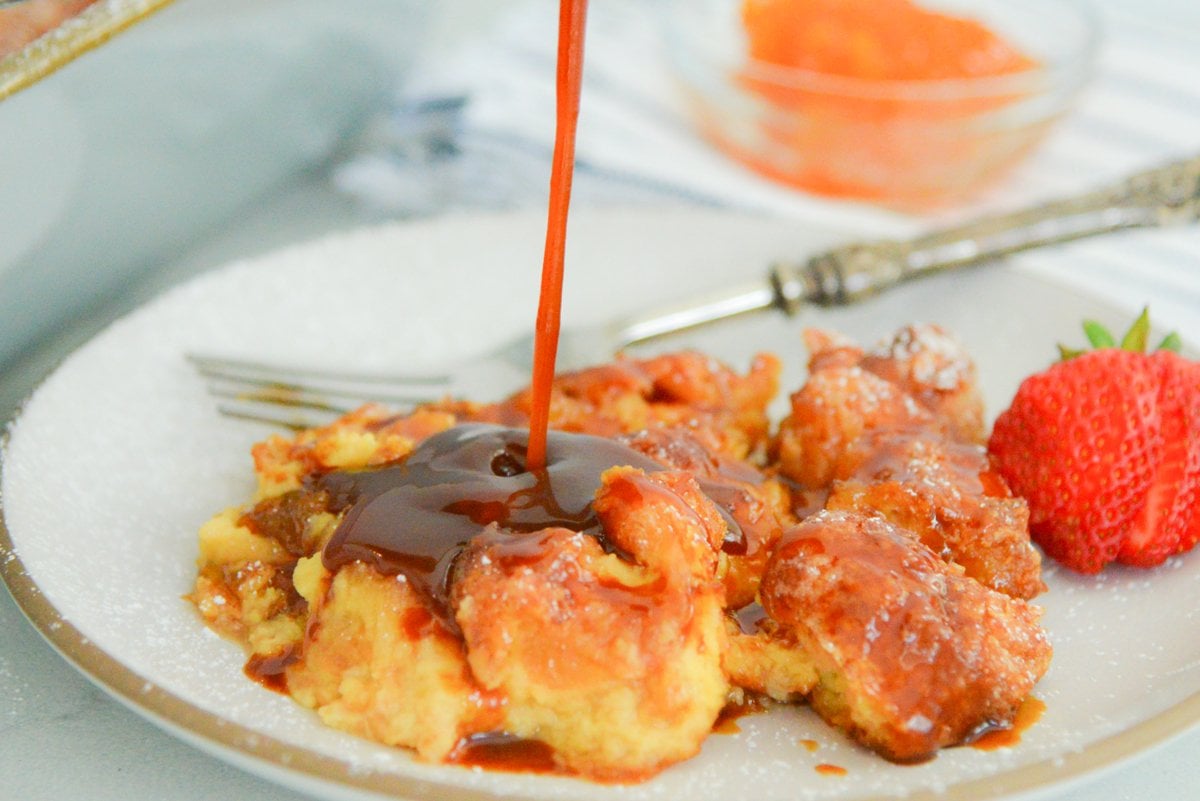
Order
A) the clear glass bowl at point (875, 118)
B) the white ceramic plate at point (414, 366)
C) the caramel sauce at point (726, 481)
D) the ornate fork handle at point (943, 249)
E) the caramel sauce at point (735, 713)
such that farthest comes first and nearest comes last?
the clear glass bowl at point (875, 118)
the ornate fork handle at point (943, 249)
the caramel sauce at point (726, 481)
the caramel sauce at point (735, 713)
the white ceramic plate at point (414, 366)

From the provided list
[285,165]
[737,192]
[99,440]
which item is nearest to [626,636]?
[99,440]

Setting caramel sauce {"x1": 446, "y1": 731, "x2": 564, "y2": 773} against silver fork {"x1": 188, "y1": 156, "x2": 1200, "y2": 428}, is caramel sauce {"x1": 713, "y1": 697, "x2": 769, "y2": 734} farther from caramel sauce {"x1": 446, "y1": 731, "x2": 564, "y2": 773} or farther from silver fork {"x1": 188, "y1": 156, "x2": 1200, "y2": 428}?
silver fork {"x1": 188, "y1": 156, "x2": 1200, "y2": 428}

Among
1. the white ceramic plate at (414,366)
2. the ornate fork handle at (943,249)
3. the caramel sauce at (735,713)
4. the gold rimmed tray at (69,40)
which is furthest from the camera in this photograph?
the ornate fork handle at (943,249)

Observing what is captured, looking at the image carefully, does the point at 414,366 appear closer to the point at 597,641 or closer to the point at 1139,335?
the point at 597,641

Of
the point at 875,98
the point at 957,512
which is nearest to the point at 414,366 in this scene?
the point at 957,512

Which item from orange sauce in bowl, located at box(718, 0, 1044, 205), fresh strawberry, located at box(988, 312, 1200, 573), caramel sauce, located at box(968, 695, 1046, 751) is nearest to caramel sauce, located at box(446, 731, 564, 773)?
caramel sauce, located at box(968, 695, 1046, 751)

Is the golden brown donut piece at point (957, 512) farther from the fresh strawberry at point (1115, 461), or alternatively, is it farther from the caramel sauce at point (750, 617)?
the caramel sauce at point (750, 617)

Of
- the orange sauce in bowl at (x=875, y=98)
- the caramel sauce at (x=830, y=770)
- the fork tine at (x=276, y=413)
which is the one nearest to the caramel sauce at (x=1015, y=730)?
the caramel sauce at (x=830, y=770)
